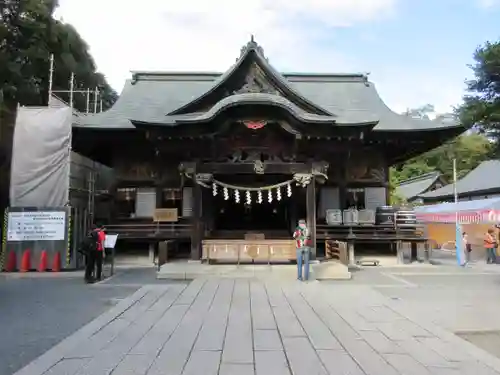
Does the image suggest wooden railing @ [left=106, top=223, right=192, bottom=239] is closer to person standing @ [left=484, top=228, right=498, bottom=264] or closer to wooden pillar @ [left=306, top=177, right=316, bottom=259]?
wooden pillar @ [left=306, top=177, right=316, bottom=259]

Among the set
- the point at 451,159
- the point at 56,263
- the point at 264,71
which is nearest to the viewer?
the point at 56,263

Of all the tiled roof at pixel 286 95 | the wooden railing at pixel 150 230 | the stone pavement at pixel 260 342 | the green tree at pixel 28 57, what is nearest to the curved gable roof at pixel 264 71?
the tiled roof at pixel 286 95

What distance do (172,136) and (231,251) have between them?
459 cm

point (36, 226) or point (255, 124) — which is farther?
point (255, 124)

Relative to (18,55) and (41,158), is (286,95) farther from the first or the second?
(18,55)

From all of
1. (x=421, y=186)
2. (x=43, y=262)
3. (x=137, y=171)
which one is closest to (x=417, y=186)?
(x=421, y=186)

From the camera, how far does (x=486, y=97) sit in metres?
20.6

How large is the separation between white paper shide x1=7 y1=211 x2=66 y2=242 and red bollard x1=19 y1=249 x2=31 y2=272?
1.49 ft

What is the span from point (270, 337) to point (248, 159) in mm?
9602

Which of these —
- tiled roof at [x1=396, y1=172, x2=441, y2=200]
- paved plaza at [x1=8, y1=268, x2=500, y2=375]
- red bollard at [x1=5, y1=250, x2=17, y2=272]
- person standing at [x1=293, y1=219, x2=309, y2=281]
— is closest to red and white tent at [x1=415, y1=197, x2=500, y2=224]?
person standing at [x1=293, y1=219, x2=309, y2=281]

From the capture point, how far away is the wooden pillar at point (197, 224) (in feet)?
46.8

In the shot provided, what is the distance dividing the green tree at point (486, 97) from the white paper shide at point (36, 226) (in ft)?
62.8

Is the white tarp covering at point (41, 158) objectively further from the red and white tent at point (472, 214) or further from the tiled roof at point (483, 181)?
the tiled roof at point (483, 181)

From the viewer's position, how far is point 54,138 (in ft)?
48.8
